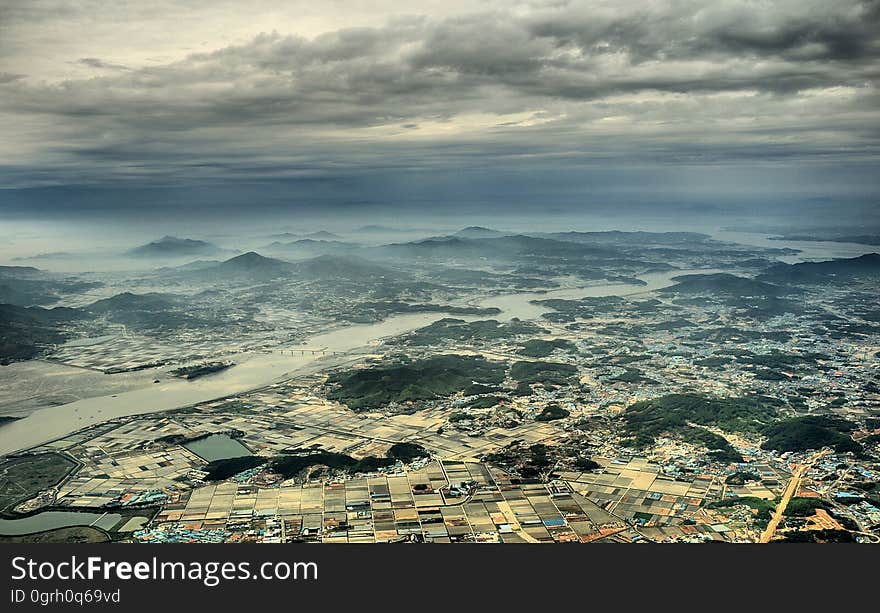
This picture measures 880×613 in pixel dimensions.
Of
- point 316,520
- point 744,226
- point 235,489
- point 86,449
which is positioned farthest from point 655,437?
point 744,226

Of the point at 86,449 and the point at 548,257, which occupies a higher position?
the point at 86,449

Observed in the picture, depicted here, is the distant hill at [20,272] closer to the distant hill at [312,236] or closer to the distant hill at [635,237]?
the distant hill at [312,236]

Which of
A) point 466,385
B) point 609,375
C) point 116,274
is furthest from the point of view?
point 116,274

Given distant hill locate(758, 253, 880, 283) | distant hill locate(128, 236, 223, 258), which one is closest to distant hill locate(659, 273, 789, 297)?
distant hill locate(758, 253, 880, 283)

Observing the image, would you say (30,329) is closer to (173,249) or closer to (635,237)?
(173,249)

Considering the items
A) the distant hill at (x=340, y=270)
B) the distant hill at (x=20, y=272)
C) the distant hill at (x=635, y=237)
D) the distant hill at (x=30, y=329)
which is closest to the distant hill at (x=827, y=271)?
the distant hill at (x=340, y=270)

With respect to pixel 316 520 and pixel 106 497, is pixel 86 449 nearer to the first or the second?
pixel 106 497
